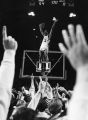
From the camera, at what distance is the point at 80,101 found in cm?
79

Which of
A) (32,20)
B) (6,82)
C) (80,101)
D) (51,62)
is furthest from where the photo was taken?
(32,20)

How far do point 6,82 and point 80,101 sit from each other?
1.77ft

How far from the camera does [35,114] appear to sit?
60.5 inches

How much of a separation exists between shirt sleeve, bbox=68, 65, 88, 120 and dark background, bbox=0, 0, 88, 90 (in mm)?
8022

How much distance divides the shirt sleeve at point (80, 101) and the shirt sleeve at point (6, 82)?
48cm

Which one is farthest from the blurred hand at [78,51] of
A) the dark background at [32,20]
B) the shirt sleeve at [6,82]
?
the dark background at [32,20]

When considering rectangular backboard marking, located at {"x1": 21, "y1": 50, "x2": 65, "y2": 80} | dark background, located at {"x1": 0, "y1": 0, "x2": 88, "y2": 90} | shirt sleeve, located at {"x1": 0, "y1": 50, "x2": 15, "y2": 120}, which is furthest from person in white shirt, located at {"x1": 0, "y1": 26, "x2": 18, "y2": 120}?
rectangular backboard marking, located at {"x1": 21, "y1": 50, "x2": 65, "y2": 80}

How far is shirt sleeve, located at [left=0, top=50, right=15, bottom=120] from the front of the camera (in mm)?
1233

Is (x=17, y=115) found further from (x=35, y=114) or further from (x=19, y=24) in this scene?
(x=19, y=24)

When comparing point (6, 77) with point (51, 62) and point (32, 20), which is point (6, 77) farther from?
→ point (32, 20)

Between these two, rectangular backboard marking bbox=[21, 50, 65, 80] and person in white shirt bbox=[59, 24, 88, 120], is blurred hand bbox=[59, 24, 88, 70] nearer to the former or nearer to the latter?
person in white shirt bbox=[59, 24, 88, 120]

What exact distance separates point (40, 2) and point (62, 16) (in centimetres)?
212

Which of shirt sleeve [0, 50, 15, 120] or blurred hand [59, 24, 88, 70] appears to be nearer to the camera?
blurred hand [59, 24, 88, 70]

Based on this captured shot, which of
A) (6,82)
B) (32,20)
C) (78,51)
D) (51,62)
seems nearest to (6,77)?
(6,82)
